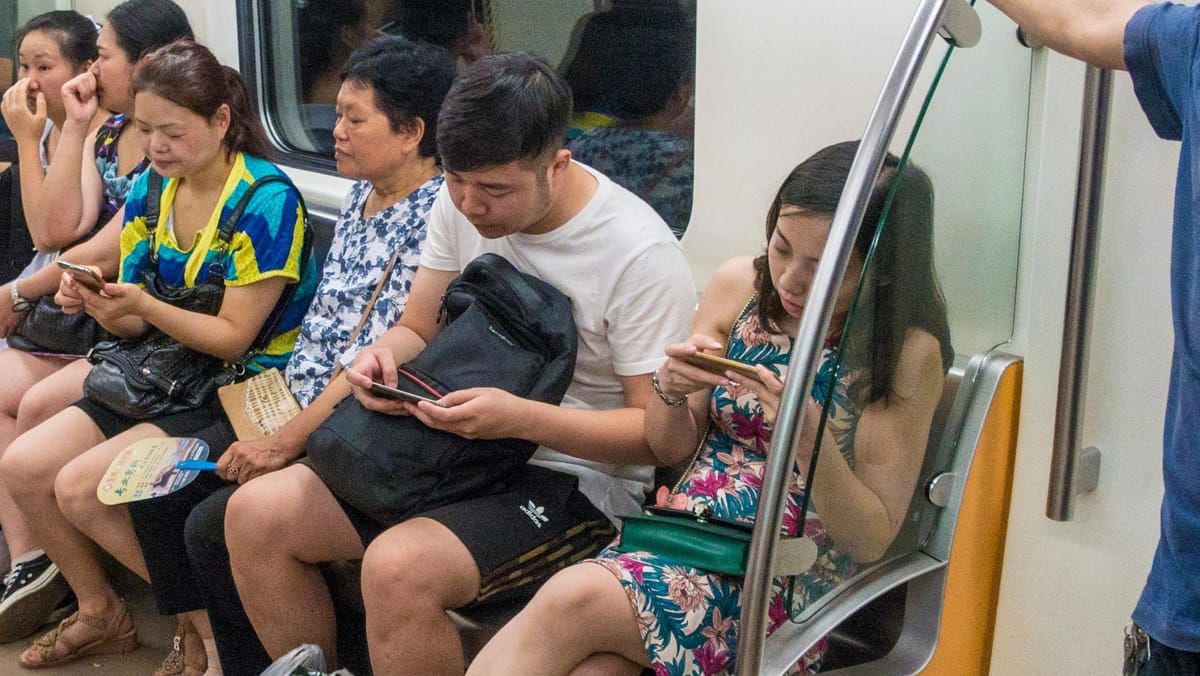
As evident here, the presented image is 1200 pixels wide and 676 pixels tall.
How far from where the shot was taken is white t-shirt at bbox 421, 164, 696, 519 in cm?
223

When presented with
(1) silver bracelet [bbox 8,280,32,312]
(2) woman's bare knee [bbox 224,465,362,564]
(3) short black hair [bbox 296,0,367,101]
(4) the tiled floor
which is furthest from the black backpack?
(3) short black hair [bbox 296,0,367,101]

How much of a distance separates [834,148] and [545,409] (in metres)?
0.67

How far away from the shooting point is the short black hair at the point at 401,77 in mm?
2756

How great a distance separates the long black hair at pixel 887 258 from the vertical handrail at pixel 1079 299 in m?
0.19

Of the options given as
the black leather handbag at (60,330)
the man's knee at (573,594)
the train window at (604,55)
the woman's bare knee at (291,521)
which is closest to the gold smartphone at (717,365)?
the man's knee at (573,594)

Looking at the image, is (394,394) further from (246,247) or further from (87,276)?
(87,276)

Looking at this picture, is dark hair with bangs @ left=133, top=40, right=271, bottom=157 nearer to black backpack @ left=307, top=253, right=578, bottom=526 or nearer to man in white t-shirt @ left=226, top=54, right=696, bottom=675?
man in white t-shirt @ left=226, top=54, right=696, bottom=675

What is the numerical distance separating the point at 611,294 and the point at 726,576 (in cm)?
57

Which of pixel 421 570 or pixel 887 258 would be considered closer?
pixel 887 258

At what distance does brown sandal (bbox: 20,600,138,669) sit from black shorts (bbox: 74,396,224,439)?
482mm

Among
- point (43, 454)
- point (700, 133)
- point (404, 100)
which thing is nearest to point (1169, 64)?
point (700, 133)

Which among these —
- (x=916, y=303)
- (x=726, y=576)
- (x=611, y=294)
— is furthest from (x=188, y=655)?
(x=916, y=303)

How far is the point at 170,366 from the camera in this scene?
9.63 ft

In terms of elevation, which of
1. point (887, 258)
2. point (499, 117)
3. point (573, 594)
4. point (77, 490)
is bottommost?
point (77, 490)
